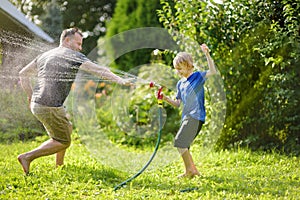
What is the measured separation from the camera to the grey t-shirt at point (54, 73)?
4.64m

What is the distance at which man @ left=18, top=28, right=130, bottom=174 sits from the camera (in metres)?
4.66

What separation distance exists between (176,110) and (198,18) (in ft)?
7.47

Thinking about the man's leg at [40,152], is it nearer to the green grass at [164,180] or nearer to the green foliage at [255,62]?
the green grass at [164,180]

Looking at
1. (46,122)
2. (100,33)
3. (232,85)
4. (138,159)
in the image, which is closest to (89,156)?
(138,159)

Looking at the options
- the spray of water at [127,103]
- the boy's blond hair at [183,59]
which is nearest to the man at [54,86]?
the spray of water at [127,103]

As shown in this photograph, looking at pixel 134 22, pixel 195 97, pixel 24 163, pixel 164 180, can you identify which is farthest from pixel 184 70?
pixel 134 22

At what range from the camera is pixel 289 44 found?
6020 mm

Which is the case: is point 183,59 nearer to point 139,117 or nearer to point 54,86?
point 54,86

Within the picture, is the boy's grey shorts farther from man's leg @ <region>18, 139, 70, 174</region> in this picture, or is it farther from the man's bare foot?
the man's bare foot

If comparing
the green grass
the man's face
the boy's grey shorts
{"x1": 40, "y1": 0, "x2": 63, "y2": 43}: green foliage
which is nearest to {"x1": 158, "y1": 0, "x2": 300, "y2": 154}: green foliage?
the green grass

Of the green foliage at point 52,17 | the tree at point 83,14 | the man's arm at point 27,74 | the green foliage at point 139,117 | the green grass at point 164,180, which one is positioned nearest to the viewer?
the green grass at point 164,180

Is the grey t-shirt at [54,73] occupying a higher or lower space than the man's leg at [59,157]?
higher

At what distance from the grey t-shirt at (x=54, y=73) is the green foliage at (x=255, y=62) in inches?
91.2

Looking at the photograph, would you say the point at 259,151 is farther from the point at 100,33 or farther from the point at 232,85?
the point at 100,33
